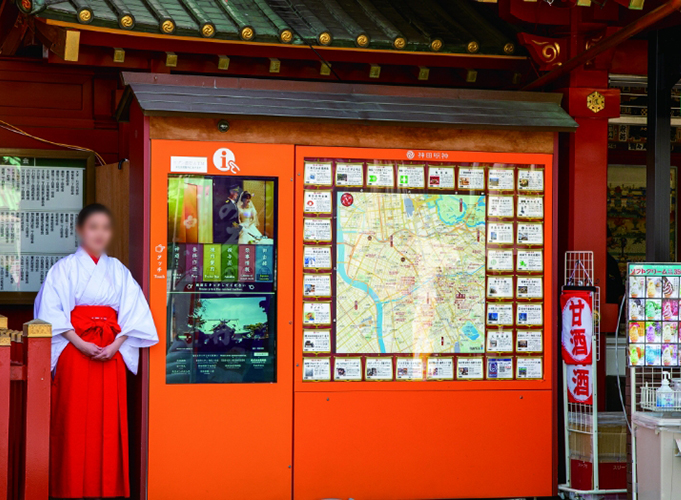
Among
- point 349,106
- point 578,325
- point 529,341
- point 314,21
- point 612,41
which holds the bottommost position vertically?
point 529,341

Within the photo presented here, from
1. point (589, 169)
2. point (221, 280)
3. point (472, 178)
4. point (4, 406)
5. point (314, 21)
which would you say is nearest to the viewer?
point (4, 406)

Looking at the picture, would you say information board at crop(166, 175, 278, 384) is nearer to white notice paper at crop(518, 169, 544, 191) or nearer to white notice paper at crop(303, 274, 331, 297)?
white notice paper at crop(303, 274, 331, 297)

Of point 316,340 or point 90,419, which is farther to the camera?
point 316,340

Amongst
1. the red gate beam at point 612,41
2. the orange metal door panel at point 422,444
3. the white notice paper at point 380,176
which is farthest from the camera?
the white notice paper at point 380,176

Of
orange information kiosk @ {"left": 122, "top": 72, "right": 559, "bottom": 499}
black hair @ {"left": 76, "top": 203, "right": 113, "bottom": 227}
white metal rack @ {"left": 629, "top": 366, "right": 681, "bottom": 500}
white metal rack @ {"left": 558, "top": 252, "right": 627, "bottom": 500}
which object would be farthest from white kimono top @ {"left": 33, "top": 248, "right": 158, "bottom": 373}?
white metal rack @ {"left": 629, "top": 366, "right": 681, "bottom": 500}

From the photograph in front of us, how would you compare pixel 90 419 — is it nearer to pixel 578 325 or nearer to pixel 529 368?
pixel 529 368

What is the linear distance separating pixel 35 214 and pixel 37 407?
2.84 metres

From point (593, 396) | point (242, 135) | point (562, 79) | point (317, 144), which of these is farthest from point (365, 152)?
point (593, 396)

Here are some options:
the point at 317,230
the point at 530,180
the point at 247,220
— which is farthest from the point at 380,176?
the point at 530,180

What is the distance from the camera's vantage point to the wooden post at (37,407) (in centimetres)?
444

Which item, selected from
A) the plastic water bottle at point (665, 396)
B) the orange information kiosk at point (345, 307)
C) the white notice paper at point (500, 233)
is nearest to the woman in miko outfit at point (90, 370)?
the orange information kiosk at point (345, 307)

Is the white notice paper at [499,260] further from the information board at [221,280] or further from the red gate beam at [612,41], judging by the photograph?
the information board at [221,280]

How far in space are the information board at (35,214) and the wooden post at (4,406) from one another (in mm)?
2535

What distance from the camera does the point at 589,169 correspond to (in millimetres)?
6172
